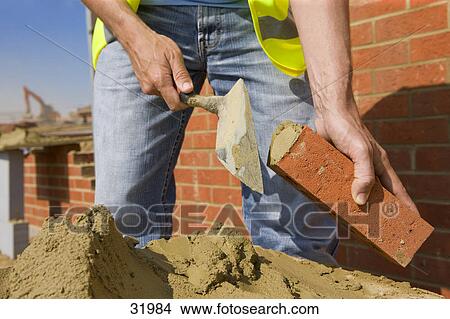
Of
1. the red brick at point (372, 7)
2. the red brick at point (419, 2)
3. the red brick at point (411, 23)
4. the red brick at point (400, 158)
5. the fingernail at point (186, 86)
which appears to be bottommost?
the red brick at point (400, 158)

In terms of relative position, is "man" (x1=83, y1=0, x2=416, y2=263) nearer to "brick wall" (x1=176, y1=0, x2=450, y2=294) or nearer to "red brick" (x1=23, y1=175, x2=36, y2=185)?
"brick wall" (x1=176, y1=0, x2=450, y2=294)

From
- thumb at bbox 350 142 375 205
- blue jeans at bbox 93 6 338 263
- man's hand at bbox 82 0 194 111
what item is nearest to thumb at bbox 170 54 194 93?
man's hand at bbox 82 0 194 111

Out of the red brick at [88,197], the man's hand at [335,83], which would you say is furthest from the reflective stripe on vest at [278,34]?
the red brick at [88,197]

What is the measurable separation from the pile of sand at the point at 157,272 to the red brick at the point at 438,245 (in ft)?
2.46

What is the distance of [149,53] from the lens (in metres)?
1.62

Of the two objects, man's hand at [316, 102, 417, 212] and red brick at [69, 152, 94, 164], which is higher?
red brick at [69, 152, 94, 164]

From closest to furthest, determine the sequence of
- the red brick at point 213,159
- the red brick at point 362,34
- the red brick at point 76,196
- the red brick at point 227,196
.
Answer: the red brick at point 362,34 < the red brick at point 227,196 < the red brick at point 213,159 < the red brick at point 76,196

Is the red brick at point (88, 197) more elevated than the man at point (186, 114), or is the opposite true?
the man at point (186, 114)

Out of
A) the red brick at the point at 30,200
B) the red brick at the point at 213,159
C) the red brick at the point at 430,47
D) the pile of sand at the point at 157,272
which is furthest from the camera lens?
the red brick at the point at 30,200

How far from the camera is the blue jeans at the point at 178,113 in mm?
1837

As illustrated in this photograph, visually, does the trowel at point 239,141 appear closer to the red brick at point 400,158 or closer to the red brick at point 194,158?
the red brick at point 400,158

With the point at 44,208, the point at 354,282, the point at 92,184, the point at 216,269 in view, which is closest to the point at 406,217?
the point at 354,282

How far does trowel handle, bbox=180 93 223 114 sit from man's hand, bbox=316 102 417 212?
0.31 metres

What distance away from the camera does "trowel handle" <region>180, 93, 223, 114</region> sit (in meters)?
1.59
